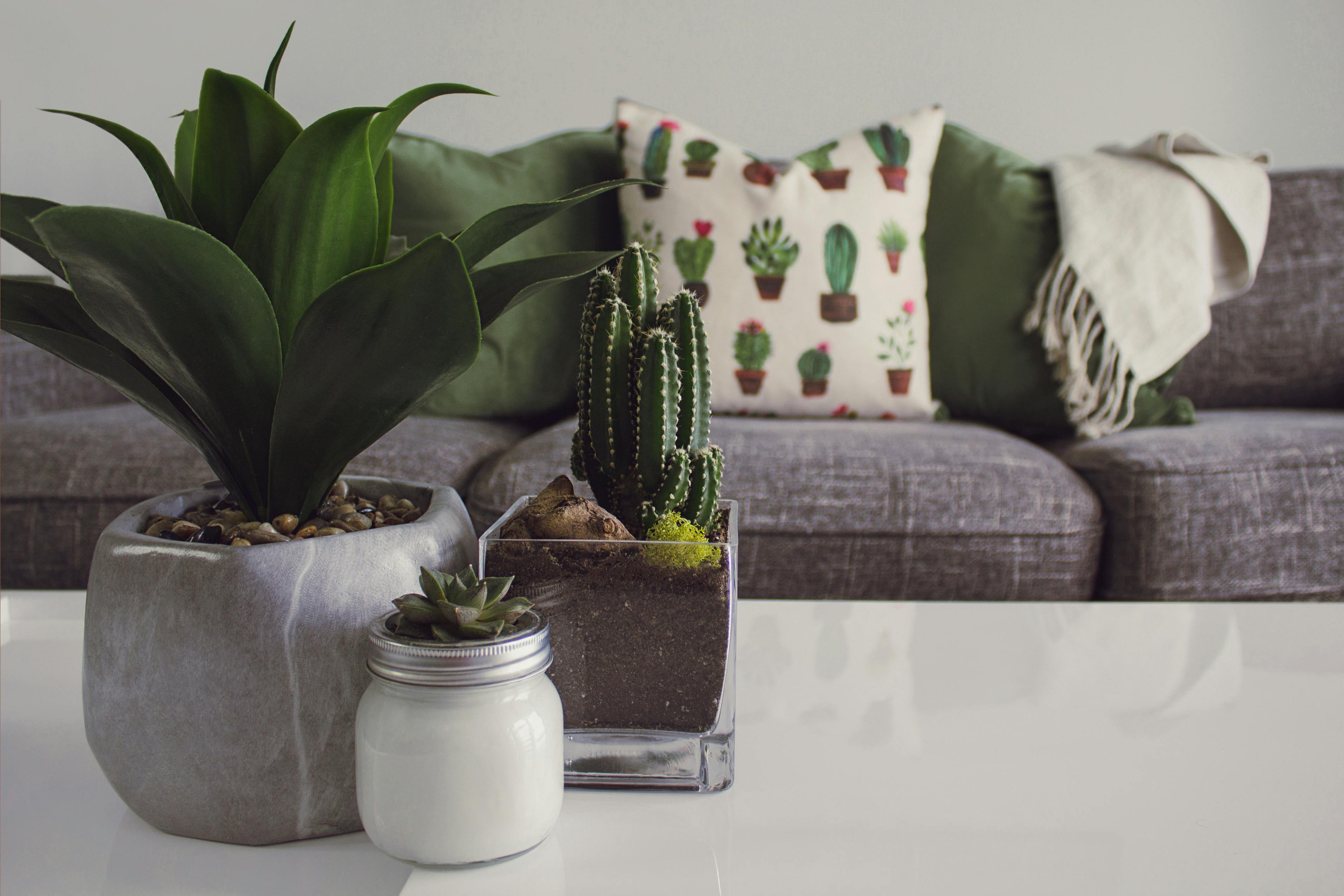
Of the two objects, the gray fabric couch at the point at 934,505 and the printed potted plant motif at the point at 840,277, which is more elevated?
the printed potted plant motif at the point at 840,277

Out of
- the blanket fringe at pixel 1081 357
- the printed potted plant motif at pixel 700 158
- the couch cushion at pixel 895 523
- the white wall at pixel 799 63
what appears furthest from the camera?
the white wall at pixel 799 63

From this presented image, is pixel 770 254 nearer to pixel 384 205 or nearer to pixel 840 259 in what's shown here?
pixel 840 259

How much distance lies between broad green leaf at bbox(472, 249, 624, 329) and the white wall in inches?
77.9

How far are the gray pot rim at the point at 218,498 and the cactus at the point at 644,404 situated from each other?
0.29 feet

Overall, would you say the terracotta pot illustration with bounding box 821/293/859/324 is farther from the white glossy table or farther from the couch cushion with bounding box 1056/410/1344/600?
the white glossy table

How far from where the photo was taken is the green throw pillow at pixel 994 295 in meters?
1.63

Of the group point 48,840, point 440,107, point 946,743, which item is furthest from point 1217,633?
point 440,107

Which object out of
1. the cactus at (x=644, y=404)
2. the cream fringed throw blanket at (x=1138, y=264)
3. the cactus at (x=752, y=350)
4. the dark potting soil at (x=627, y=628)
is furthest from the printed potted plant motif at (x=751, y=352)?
the dark potting soil at (x=627, y=628)

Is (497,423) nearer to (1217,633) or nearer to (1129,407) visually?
(1129,407)

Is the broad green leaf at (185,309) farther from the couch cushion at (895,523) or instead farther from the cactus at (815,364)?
the cactus at (815,364)

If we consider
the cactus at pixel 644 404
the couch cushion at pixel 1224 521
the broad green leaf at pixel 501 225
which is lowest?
the couch cushion at pixel 1224 521

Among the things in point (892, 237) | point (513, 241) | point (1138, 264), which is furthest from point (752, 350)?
point (1138, 264)

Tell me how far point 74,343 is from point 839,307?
51.8 inches

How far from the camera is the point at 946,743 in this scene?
1.72ft
